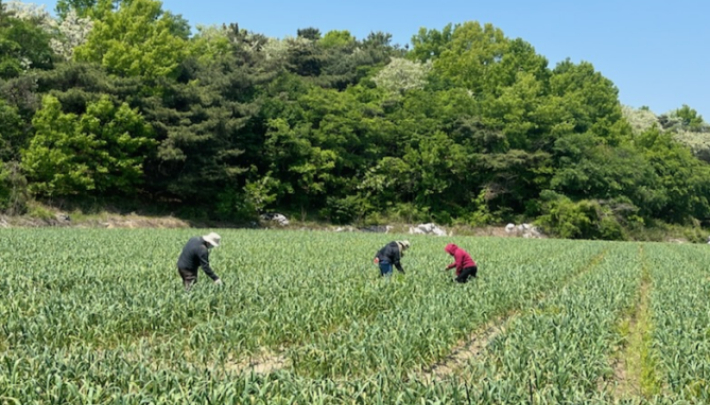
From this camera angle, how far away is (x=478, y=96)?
199 feet

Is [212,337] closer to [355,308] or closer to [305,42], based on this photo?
[355,308]

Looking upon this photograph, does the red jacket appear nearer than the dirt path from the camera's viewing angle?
No

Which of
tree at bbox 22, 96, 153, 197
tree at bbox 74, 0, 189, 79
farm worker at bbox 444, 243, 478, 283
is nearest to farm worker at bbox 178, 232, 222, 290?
farm worker at bbox 444, 243, 478, 283

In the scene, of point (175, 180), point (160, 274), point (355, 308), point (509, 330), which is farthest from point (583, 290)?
point (175, 180)

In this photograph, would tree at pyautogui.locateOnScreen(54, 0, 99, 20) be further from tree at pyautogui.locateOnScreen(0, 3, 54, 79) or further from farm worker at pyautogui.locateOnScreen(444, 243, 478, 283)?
farm worker at pyautogui.locateOnScreen(444, 243, 478, 283)

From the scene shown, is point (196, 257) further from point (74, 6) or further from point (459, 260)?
point (74, 6)

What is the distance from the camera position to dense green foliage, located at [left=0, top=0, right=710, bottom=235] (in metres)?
35.8

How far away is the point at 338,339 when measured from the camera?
7.31 metres

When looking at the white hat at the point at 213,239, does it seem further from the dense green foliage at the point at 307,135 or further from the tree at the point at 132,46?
the tree at the point at 132,46

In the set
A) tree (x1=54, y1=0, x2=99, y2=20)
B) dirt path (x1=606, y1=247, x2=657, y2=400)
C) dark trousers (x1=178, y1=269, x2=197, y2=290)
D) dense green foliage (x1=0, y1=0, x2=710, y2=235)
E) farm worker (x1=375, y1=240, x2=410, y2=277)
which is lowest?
dark trousers (x1=178, y1=269, x2=197, y2=290)

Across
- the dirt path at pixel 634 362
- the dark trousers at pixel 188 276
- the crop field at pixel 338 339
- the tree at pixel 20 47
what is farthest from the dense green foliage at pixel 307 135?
the dirt path at pixel 634 362

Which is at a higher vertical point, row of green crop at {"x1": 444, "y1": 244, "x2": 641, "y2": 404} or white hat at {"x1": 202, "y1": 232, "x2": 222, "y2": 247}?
white hat at {"x1": 202, "y1": 232, "x2": 222, "y2": 247}

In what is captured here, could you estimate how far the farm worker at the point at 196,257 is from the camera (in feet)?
32.2

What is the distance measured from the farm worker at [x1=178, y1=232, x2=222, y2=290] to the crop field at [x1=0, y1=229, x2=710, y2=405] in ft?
1.35
